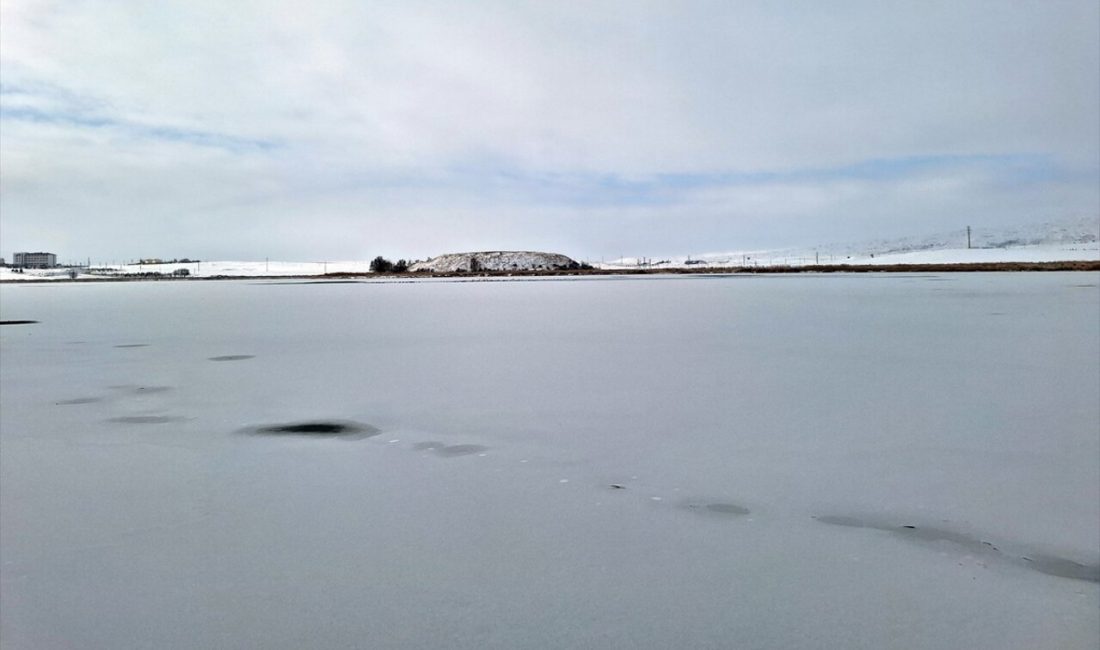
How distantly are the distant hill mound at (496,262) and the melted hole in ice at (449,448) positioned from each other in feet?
255

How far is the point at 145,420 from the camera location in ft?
15.6

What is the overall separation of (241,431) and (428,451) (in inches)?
53.8

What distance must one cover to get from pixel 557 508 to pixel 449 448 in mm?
1193

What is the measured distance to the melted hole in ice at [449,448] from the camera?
12.6 ft

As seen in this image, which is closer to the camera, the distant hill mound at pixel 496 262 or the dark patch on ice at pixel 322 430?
the dark patch on ice at pixel 322 430

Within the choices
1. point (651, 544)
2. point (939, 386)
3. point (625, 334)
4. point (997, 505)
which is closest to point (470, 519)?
point (651, 544)

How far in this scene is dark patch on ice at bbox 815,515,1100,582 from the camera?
91.7 inches

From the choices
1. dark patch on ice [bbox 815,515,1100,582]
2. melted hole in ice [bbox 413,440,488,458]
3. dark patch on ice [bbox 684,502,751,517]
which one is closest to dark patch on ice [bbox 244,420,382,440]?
melted hole in ice [bbox 413,440,488,458]

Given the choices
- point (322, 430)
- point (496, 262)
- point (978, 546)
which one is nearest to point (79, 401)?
point (322, 430)

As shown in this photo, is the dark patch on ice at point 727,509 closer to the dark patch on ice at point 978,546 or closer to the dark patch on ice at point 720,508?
the dark patch on ice at point 720,508

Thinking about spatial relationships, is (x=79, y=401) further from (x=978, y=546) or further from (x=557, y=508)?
(x=978, y=546)

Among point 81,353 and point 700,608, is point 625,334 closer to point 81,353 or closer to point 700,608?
point 81,353

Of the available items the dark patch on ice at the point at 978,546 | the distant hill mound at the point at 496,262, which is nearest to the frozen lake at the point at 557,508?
the dark patch on ice at the point at 978,546

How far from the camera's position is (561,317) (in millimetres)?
14328
